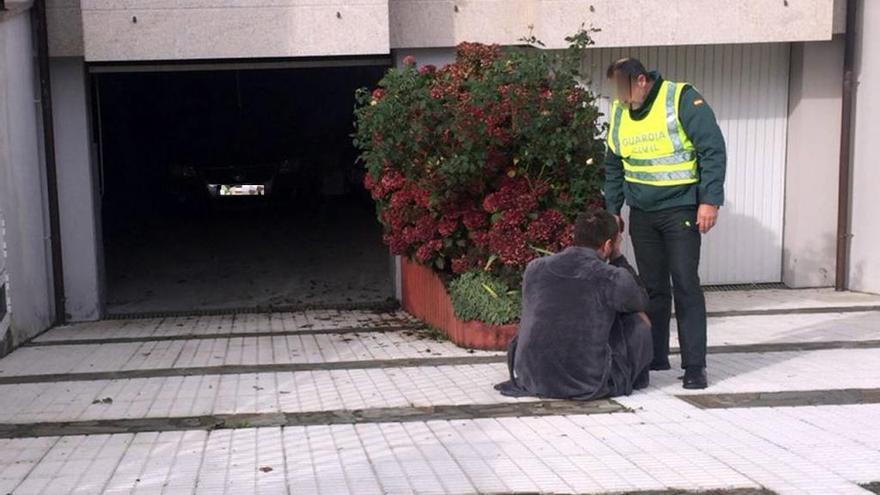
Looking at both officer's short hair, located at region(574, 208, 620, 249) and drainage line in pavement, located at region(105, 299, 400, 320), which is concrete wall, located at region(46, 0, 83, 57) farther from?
officer's short hair, located at region(574, 208, 620, 249)

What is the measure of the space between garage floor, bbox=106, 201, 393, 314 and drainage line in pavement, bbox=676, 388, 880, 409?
506 cm

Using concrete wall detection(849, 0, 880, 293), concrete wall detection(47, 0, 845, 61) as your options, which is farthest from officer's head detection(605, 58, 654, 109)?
concrete wall detection(849, 0, 880, 293)

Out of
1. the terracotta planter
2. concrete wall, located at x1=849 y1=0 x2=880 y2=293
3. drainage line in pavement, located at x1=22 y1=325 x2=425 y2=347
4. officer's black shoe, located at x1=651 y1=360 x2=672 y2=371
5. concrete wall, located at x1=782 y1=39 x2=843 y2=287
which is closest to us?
officer's black shoe, located at x1=651 y1=360 x2=672 y2=371

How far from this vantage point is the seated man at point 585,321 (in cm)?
592

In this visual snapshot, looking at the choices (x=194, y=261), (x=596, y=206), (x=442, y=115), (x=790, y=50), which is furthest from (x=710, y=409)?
(x=194, y=261)

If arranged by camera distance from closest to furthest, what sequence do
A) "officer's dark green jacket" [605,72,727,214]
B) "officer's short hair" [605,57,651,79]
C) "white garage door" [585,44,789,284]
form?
"officer's dark green jacket" [605,72,727,214] < "officer's short hair" [605,57,651,79] < "white garage door" [585,44,789,284]

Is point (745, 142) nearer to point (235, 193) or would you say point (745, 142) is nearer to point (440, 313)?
point (440, 313)

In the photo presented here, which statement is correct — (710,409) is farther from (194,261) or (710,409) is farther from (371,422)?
(194,261)

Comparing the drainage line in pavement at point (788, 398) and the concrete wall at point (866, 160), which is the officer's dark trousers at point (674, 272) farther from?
the concrete wall at point (866, 160)

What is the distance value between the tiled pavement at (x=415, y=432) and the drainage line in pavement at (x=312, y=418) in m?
0.08

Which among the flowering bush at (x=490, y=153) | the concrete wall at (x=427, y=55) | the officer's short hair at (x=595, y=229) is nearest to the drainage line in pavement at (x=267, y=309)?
the flowering bush at (x=490, y=153)

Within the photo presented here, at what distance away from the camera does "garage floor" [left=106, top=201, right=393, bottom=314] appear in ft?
36.2

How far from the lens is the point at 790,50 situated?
35.3ft

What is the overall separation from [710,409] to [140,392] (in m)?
3.49
